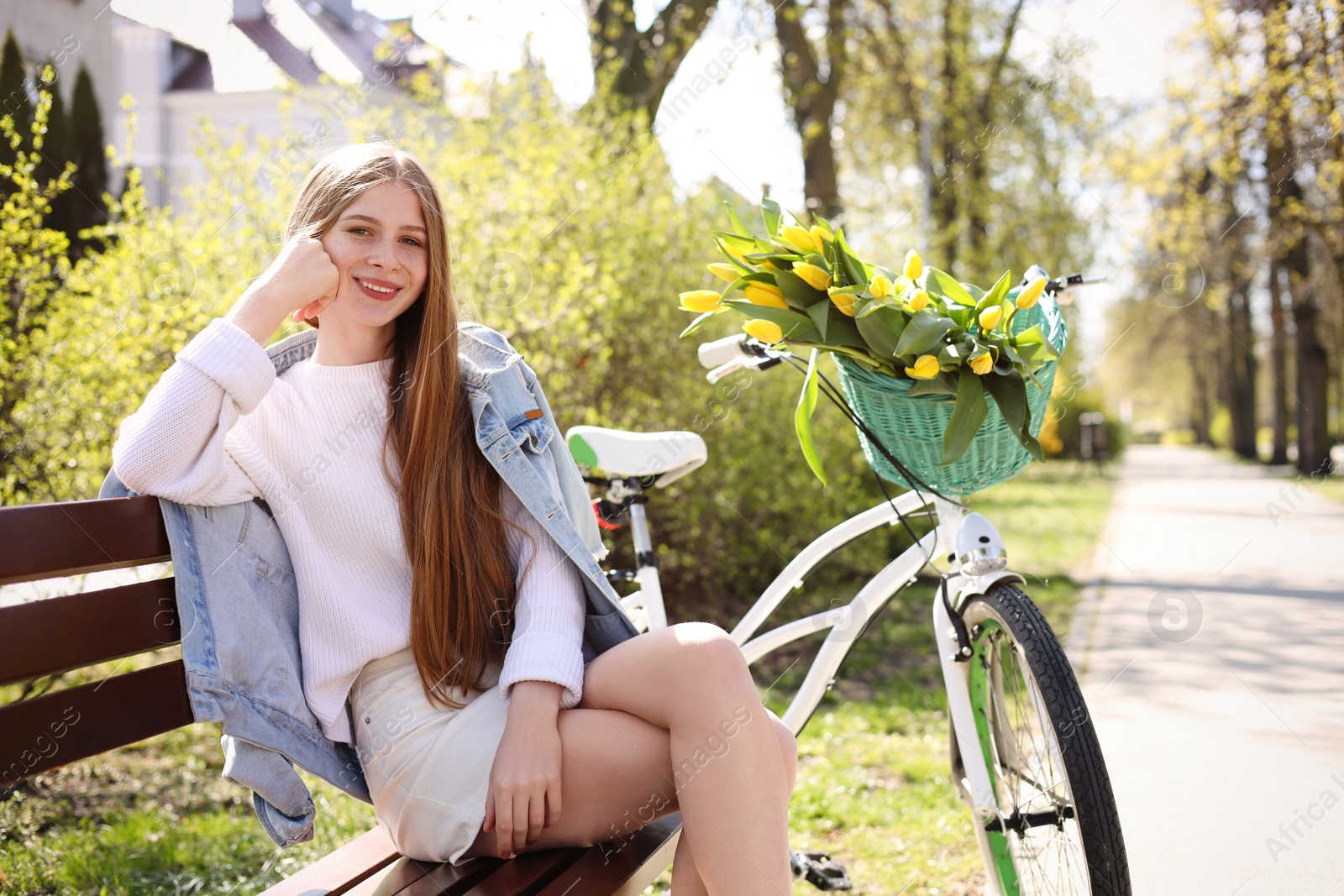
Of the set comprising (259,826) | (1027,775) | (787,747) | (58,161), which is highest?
(58,161)

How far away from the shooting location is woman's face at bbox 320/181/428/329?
69.9 inches

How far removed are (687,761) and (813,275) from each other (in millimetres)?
951

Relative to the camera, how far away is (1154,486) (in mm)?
16781

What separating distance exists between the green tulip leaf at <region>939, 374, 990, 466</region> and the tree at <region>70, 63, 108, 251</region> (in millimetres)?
3405

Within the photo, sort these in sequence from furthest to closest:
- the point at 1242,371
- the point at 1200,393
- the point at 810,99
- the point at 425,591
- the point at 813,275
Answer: the point at 1200,393
the point at 1242,371
the point at 810,99
the point at 813,275
the point at 425,591

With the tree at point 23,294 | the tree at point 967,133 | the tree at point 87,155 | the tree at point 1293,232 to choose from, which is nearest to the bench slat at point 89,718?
the tree at point 23,294

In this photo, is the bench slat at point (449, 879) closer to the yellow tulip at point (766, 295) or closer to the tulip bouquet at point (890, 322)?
the tulip bouquet at point (890, 322)

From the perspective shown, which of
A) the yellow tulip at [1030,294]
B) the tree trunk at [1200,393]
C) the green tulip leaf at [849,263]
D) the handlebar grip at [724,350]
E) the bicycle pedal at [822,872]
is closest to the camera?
the yellow tulip at [1030,294]

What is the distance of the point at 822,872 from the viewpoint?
8.34ft

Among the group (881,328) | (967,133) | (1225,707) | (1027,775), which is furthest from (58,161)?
(967,133)

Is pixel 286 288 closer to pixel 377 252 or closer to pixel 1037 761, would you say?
pixel 377 252

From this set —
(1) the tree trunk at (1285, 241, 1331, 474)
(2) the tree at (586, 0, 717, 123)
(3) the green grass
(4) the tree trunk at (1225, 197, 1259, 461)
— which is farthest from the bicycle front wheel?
(4) the tree trunk at (1225, 197, 1259, 461)

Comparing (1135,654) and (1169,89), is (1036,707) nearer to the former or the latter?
(1135,654)

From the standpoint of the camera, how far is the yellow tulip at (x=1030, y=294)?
1.84 m
